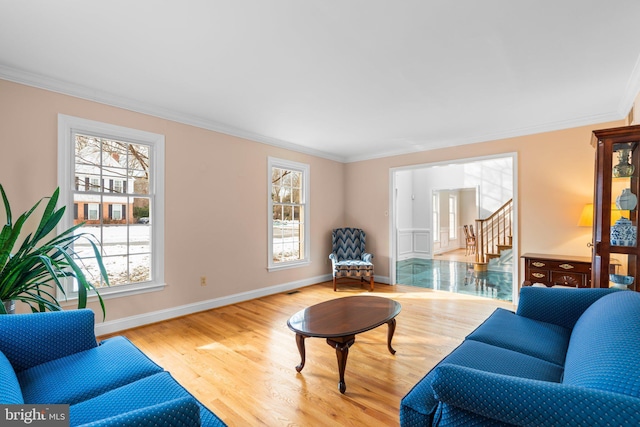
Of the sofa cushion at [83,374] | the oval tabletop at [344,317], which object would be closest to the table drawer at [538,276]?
the oval tabletop at [344,317]

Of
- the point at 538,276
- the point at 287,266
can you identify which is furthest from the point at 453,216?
the point at 287,266

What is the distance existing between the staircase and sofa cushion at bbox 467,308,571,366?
192 inches

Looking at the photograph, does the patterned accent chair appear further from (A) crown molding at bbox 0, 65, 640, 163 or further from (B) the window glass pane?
(B) the window glass pane

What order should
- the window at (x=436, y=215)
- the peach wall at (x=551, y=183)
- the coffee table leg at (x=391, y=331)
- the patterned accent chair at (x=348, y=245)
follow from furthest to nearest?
the window at (x=436, y=215)
the patterned accent chair at (x=348, y=245)
the peach wall at (x=551, y=183)
the coffee table leg at (x=391, y=331)

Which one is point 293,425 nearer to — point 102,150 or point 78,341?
point 78,341

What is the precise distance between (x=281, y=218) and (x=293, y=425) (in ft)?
11.3

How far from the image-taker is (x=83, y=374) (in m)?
1.38

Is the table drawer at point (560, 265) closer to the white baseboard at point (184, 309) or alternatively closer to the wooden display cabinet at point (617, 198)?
the wooden display cabinet at point (617, 198)

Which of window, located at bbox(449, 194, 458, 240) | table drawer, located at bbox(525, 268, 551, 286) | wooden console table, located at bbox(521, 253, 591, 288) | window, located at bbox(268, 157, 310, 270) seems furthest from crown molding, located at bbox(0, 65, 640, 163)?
window, located at bbox(449, 194, 458, 240)

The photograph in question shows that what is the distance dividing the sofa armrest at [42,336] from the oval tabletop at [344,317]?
1.26 metres

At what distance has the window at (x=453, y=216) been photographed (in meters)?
9.73

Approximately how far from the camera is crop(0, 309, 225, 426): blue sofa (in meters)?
1.13

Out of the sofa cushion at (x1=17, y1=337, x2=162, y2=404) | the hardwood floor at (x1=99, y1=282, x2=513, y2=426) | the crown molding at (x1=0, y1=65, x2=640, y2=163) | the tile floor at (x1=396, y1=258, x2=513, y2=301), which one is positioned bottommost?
the tile floor at (x1=396, y1=258, x2=513, y2=301)

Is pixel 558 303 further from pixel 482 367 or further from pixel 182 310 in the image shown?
pixel 182 310
